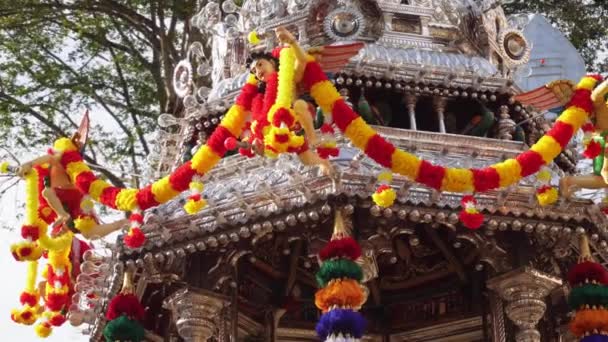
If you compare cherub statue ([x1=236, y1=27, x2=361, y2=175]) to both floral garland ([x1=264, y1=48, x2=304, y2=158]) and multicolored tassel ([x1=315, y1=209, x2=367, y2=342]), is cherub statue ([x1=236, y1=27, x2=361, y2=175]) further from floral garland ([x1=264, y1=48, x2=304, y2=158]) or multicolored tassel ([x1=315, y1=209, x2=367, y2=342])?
multicolored tassel ([x1=315, y1=209, x2=367, y2=342])

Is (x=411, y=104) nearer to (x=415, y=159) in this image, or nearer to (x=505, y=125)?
(x=505, y=125)

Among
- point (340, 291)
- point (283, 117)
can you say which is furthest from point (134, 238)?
point (340, 291)

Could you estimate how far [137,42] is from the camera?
25141 mm

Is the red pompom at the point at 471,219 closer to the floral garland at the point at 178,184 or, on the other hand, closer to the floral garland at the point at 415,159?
the floral garland at the point at 415,159

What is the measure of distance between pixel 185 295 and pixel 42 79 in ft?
34.4

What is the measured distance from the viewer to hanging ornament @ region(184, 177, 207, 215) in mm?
13641

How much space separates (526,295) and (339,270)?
2.38m

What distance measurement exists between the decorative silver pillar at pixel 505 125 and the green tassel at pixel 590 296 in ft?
8.64

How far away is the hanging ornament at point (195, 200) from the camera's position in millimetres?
13641

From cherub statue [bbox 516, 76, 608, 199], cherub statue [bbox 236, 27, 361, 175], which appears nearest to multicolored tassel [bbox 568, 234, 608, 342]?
cherub statue [bbox 516, 76, 608, 199]

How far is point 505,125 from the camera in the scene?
16.2 metres

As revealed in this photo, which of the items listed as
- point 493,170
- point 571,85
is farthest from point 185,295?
point 571,85

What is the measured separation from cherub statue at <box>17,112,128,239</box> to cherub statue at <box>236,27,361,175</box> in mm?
1906

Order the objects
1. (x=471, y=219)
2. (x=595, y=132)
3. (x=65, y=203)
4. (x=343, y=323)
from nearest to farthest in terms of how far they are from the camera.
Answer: (x=343, y=323) → (x=471, y=219) → (x=595, y=132) → (x=65, y=203)
